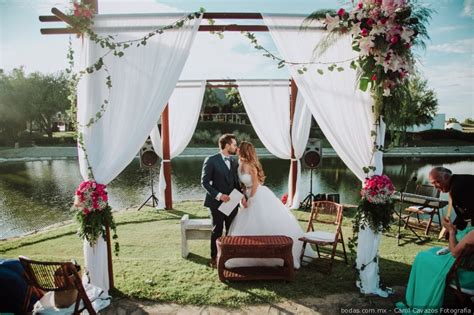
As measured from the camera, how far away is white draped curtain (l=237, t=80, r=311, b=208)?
7.95 meters

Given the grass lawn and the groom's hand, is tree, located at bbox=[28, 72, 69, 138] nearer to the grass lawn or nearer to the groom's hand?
the grass lawn

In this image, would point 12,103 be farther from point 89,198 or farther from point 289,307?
point 289,307

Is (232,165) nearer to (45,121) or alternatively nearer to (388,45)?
(388,45)

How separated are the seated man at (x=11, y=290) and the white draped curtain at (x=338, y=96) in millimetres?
3633

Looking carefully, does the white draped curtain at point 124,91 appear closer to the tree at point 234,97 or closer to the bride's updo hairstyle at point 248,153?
the bride's updo hairstyle at point 248,153

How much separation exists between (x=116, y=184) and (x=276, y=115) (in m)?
9.45

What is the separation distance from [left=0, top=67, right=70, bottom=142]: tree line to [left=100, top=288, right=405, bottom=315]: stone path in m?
29.8

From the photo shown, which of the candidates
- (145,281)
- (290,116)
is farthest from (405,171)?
(145,281)

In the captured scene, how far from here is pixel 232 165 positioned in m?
5.00

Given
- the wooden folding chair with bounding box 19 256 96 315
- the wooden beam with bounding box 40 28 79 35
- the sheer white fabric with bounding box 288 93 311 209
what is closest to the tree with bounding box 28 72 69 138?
the sheer white fabric with bounding box 288 93 311 209

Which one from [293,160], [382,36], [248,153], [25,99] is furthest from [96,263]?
[25,99]

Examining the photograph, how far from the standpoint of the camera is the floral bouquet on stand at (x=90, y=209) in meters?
3.66

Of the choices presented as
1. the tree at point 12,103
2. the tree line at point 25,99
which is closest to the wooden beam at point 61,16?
the tree line at point 25,99

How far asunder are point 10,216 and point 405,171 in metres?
18.4
